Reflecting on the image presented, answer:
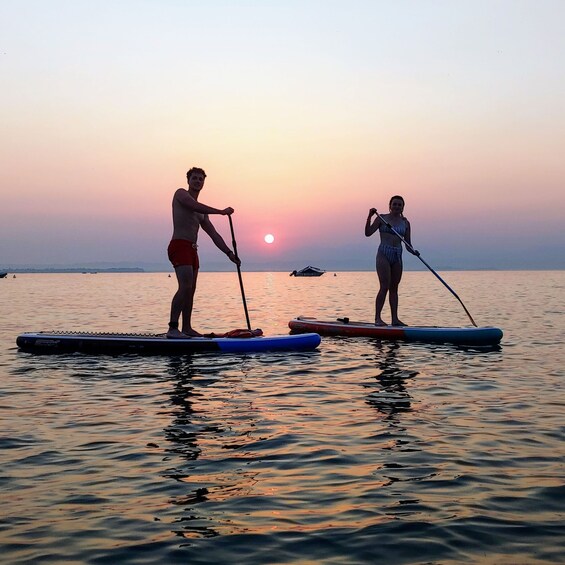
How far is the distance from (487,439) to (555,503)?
1.59 metres

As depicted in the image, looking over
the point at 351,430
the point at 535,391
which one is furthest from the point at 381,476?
the point at 535,391

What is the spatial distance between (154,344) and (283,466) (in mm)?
6959

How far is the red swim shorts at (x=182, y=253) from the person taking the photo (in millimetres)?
11500

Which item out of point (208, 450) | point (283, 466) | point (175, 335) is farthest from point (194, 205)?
point (283, 466)

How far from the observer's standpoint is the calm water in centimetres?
366

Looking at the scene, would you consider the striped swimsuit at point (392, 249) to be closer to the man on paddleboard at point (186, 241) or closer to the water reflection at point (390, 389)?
the water reflection at point (390, 389)

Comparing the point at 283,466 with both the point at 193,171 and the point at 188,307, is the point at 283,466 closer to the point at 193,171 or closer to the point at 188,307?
the point at 188,307

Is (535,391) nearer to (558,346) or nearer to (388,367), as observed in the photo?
(388,367)

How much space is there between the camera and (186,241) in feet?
38.1

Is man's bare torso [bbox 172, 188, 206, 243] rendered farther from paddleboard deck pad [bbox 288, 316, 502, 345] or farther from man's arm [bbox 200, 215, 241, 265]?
paddleboard deck pad [bbox 288, 316, 502, 345]

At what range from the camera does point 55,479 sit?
477 centimetres

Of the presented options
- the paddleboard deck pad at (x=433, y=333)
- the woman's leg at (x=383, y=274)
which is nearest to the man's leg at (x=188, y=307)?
the paddleboard deck pad at (x=433, y=333)

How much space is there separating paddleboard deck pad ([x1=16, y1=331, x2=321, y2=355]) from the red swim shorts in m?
1.31

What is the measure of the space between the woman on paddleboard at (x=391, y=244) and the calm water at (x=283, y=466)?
4.07 m
